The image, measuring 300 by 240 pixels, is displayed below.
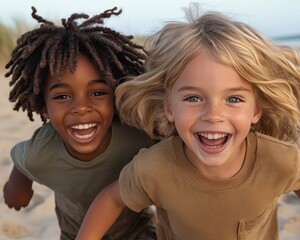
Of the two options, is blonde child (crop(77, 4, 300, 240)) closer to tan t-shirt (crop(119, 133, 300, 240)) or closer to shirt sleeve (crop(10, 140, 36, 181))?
tan t-shirt (crop(119, 133, 300, 240))

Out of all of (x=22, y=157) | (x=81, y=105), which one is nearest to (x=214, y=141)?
(x=81, y=105)

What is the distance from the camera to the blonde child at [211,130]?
181 centimetres

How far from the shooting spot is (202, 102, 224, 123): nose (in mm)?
1779

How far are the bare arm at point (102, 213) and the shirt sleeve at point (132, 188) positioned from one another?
1.8 inches

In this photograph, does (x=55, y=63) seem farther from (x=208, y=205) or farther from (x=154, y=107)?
(x=208, y=205)

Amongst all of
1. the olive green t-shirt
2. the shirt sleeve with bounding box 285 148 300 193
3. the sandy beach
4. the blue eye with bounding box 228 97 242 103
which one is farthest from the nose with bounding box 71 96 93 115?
the sandy beach

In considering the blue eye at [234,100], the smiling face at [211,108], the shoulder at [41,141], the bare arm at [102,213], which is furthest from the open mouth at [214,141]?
the shoulder at [41,141]

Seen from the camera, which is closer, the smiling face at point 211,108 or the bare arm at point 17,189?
the smiling face at point 211,108

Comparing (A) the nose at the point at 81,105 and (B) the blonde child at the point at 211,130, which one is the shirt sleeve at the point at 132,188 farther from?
(A) the nose at the point at 81,105

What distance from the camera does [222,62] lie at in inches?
70.2

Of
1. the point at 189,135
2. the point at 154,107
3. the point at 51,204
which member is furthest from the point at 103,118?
the point at 51,204

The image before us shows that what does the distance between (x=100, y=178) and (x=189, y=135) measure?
586 mm

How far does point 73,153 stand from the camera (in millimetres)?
2281

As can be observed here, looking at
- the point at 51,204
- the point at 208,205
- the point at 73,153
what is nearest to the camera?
the point at 208,205
